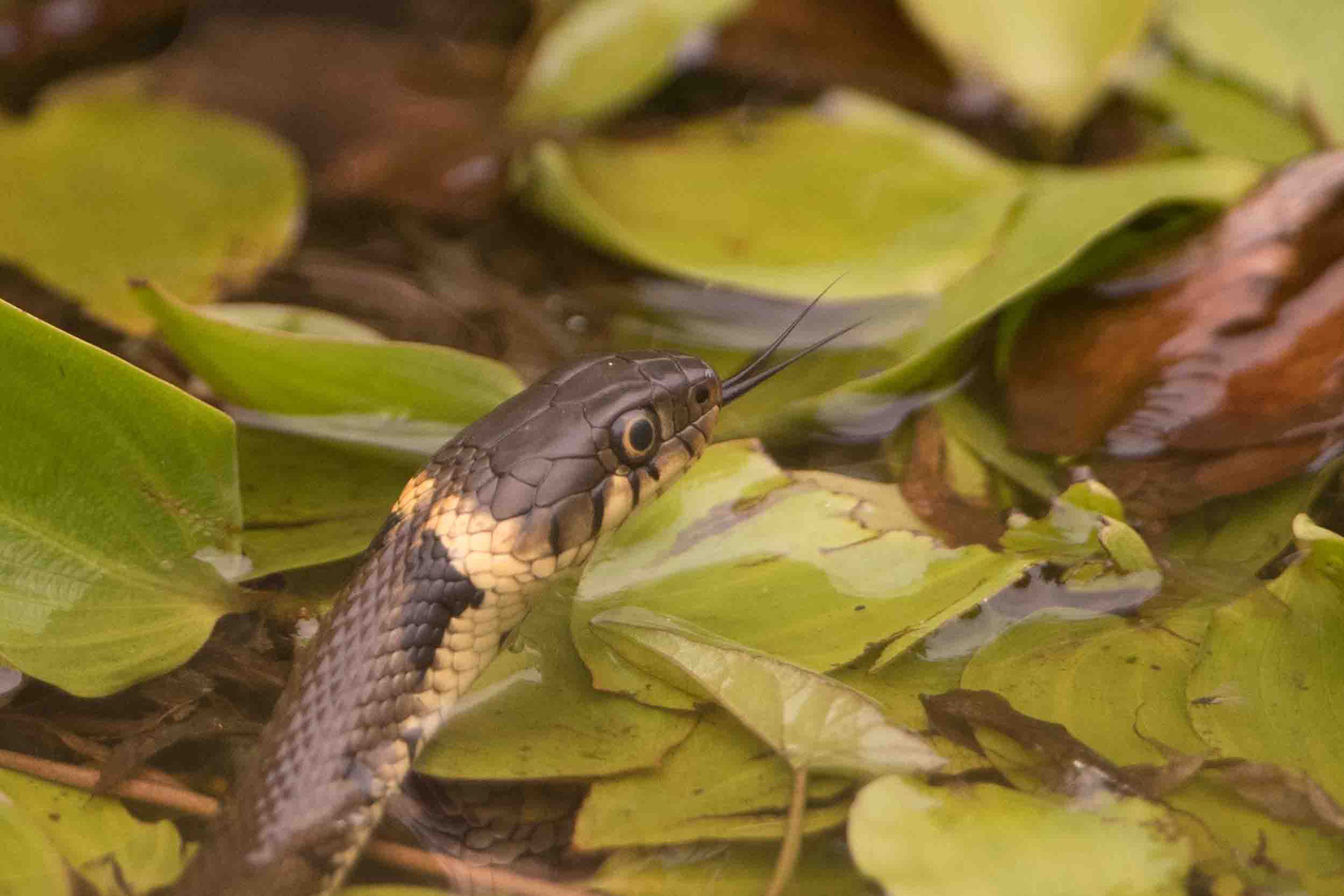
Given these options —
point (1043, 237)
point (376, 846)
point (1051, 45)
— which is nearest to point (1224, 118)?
point (1051, 45)

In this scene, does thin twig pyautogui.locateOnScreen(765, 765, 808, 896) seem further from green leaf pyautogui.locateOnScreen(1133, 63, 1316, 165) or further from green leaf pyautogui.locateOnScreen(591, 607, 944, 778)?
green leaf pyautogui.locateOnScreen(1133, 63, 1316, 165)

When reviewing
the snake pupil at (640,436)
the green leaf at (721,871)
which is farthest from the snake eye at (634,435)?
the green leaf at (721,871)

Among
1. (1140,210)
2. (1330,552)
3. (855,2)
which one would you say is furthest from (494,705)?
(855,2)

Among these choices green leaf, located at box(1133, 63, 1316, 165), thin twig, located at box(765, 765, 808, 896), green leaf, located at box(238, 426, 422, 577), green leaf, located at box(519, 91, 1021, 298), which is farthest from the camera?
green leaf, located at box(1133, 63, 1316, 165)

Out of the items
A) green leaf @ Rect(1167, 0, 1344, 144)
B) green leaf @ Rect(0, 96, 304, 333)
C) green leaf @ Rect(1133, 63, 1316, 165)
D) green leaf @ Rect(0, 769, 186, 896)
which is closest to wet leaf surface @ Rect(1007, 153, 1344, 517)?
green leaf @ Rect(1133, 63, 1316, 165)

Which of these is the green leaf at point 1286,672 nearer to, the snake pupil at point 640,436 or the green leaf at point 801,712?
the green leaf at point 801,712

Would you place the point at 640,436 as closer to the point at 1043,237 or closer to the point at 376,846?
the point at 376,846
